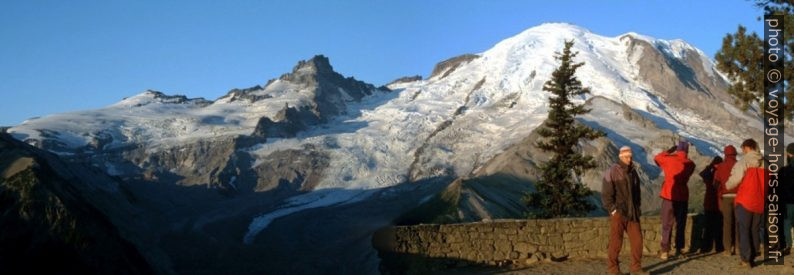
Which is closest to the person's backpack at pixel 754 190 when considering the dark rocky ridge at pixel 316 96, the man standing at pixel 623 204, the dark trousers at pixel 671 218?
the dark trousers at pixel 671 218

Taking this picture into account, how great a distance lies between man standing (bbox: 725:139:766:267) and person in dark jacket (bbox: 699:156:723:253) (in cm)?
182

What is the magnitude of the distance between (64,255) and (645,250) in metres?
9.61

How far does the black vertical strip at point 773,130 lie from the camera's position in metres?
12.3

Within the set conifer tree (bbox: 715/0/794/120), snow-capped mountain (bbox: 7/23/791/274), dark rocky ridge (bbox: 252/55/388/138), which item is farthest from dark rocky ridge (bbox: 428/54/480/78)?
conifer tree (bbox: 715/0/794/120)

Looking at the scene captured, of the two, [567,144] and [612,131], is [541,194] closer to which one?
[567,144]

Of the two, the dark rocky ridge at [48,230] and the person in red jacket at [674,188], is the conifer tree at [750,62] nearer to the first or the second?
the person in red jacket at [674,188]

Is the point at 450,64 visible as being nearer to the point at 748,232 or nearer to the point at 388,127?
the point at 388,127

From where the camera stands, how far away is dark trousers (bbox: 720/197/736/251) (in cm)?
1260

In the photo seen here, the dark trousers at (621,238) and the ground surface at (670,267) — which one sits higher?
the dark trousers at (621,238)

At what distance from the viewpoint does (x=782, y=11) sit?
15781mm

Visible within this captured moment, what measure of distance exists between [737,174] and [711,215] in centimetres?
212

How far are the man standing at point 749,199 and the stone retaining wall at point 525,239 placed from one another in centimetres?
221

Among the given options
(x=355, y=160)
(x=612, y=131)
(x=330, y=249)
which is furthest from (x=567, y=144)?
(x=355, y=160)

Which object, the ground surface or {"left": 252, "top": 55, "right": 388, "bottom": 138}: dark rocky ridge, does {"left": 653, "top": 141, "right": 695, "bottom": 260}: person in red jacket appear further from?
{"left": 252, "top": 55, "right": 388, "bottom": 138}: dark rocky ridge
